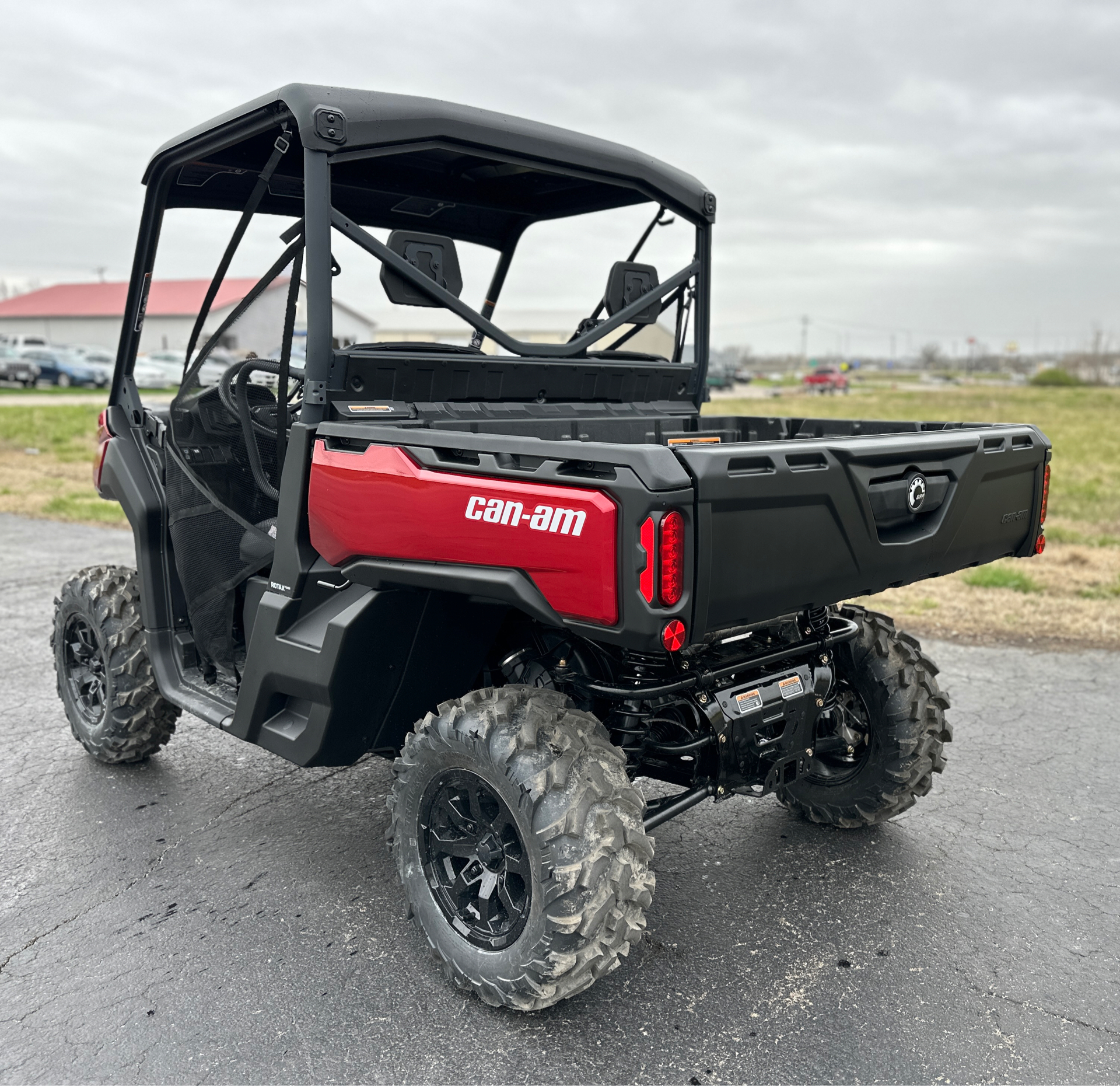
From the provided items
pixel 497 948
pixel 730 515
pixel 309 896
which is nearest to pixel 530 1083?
pixel 497 948

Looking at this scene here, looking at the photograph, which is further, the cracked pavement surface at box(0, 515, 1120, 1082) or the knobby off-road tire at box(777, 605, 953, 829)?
the knobby off-road tire at box(777, 605, 953, 829)

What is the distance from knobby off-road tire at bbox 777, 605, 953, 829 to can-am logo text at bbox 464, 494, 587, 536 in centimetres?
167

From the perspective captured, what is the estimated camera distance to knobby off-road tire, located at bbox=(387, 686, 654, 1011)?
8.49 feet

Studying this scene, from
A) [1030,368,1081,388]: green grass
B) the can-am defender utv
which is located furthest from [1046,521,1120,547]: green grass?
[1030,368,1081,388]: green grass

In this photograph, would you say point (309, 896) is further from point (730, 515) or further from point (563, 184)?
point (563, 184)

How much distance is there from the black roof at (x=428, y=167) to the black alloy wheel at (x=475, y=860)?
1.86 metres

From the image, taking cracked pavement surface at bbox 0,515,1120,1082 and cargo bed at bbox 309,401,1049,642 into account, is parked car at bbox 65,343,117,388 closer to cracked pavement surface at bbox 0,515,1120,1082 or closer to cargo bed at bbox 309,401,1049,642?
cracked pavement surface at bbox 0,515,1120,1082

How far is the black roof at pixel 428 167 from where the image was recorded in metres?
3.05

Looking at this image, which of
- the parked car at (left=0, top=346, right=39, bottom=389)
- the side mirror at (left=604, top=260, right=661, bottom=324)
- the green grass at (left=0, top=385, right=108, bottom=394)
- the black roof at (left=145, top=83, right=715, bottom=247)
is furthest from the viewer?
the parked car at (left=0, top=346, right=39, bottom=389)

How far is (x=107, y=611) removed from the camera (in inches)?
166

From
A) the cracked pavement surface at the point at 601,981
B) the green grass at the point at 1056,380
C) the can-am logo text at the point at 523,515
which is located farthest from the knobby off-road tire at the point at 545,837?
the green grass at the point at 1056,380

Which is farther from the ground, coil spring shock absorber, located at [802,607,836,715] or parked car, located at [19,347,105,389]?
coil spring shock absorber, located at [802,607,836,715]

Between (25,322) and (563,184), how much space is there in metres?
69.0

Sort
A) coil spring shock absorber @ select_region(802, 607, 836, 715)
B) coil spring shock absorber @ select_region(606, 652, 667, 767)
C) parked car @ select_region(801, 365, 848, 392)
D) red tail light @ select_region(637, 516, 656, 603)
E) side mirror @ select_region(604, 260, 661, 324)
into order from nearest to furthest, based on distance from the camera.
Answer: red tail light @ select_region(637, 516, 656, 603) < coil spring shock absorber @ select_region(606, 652, 667, 767) < coil spring shock absorber @ select_region(802, 607, 836, 715) < side mirror @ select_region(604, 260, 661, 324) < parked car @ select_region(801, 365, 848, 392)
